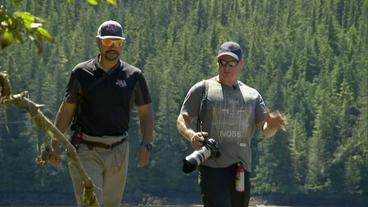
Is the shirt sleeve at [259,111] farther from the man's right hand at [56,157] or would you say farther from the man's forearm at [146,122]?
the man's right hand at [56,157]

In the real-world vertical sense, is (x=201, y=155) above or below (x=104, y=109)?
below

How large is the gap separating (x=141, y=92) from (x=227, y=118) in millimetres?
533

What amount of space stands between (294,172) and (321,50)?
2624 centimetres

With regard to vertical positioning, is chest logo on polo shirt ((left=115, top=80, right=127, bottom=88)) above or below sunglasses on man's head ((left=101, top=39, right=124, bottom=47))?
below

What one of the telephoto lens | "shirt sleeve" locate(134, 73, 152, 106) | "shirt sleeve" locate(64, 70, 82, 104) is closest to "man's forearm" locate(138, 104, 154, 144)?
"shirt sleeve" locate(134, 73, 152, 106)

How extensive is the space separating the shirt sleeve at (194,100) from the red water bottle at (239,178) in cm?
41

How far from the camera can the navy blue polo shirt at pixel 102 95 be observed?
26.3 ft

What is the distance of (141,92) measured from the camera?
823cm

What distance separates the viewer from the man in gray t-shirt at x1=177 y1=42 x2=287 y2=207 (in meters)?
8.11

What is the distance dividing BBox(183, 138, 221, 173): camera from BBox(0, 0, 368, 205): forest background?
239ft

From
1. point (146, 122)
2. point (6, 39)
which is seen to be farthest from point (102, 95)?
point (6, 39)

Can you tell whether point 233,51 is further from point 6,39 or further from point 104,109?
point 6,39

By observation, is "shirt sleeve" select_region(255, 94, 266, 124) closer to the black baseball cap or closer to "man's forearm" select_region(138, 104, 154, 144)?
"man's forearm" select_region(138, 104, 154, 144)

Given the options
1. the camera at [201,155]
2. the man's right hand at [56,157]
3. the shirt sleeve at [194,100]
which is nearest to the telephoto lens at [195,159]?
the camera at [201,155]
